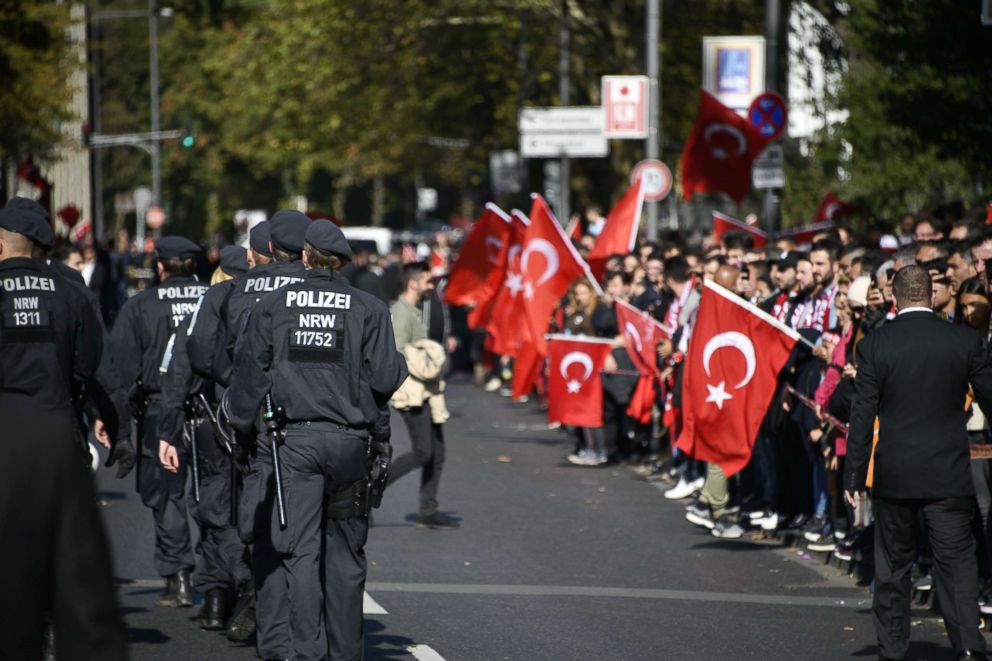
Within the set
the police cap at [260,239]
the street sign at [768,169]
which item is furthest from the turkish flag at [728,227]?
the police cap at [260,239]

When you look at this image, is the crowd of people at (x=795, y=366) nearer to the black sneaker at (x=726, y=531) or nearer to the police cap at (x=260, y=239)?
the black sneaker at (x=726, y=531)

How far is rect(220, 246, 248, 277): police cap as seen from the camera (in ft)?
29.2

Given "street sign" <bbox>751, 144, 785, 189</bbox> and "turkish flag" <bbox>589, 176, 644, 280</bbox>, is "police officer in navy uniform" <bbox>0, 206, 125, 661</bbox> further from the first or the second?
"street sign" <bbox>751, 144, 785, 189</bbox>

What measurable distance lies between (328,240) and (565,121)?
19.4m

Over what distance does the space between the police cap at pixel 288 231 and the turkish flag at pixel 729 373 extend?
4065mm

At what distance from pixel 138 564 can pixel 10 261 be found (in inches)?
137

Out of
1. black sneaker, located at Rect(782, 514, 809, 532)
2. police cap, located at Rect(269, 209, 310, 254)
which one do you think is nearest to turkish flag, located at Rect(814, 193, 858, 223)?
black sneaker, located at Rect(782, 514, 809, 532)

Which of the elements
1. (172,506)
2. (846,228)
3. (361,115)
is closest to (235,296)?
(172,506)

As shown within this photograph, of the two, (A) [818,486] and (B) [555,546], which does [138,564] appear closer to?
(B) [555,546]

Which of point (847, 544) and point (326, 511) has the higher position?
point (326, 511)

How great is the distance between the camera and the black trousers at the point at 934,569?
775 centimetres

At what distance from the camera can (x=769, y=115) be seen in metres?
18.7

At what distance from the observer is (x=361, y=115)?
3525 centimetres

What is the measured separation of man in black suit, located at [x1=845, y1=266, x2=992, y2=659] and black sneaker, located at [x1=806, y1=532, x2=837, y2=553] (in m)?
3.25
